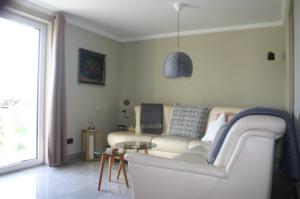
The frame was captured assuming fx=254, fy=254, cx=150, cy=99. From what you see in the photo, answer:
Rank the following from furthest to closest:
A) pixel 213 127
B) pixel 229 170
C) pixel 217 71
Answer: pixel 217 71 → pixel 213 127 → pixel 229 170

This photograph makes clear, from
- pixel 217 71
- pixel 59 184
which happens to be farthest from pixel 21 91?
pixel 217 71

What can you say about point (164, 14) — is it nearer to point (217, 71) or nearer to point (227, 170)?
point (217, 71)

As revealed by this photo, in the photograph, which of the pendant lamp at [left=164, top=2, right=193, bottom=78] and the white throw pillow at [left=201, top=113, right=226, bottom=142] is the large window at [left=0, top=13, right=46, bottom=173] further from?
the white throw pillow at [left=201, top=113, right=226, bottom=142]

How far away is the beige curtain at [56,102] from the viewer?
363 cm

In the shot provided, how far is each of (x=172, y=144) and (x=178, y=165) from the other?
193cm

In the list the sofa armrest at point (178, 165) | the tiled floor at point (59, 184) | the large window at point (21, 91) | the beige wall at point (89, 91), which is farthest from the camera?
the beige wall at point (89, 91)

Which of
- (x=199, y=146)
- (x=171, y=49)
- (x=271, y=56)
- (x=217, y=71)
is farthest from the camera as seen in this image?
(x=171, y=49)

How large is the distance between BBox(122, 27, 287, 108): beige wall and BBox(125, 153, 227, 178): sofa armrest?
9.62 feet

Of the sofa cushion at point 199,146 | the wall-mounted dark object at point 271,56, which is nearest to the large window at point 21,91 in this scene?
the sofa cushion at point 199,146

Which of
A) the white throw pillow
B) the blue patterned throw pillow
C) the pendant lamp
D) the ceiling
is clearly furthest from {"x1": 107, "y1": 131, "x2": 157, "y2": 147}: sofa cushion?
the ceiling

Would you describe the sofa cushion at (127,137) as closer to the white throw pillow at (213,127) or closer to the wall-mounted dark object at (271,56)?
the white throw pillow at (213,127)

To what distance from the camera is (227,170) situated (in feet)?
5.30

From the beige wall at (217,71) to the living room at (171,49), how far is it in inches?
0.6

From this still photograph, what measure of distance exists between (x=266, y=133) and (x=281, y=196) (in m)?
1.36
